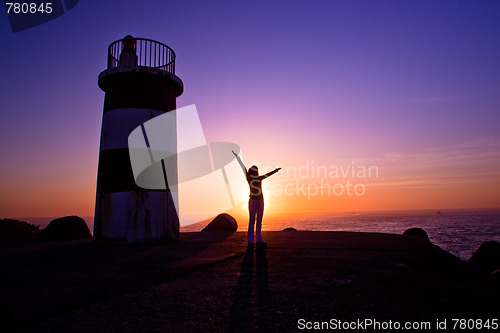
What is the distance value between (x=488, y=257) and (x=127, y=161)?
10715mm

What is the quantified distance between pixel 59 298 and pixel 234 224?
36.1 ft

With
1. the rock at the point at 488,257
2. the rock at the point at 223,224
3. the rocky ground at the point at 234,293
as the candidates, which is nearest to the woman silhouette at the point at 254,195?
the rocky ground at the point at 234,293

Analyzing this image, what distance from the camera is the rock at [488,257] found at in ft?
29.3

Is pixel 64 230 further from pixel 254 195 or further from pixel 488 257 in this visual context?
pixel 488 257

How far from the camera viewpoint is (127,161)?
814cm

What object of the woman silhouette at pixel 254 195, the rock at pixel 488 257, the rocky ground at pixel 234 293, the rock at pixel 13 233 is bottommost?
the rock at pixel 488 257

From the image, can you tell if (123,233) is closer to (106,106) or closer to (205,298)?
(106,106)

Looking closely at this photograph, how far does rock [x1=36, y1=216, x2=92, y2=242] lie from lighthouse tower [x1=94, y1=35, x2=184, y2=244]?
3071 mm

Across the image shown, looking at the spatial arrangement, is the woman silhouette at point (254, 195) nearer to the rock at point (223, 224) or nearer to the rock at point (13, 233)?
the rock at point (223, 224)

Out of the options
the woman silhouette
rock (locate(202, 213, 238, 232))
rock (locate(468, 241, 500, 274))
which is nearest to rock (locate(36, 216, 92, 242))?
rock (locate(202, 213, 238, 232))

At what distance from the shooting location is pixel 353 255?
530 centimetres

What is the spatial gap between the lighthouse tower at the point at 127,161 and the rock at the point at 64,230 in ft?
10.1

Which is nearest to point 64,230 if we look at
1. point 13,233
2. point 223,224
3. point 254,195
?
point 13,233

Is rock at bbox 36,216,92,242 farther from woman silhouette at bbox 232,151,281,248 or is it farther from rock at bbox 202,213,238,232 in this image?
woman silhouette at bbox 232,151,281,248
